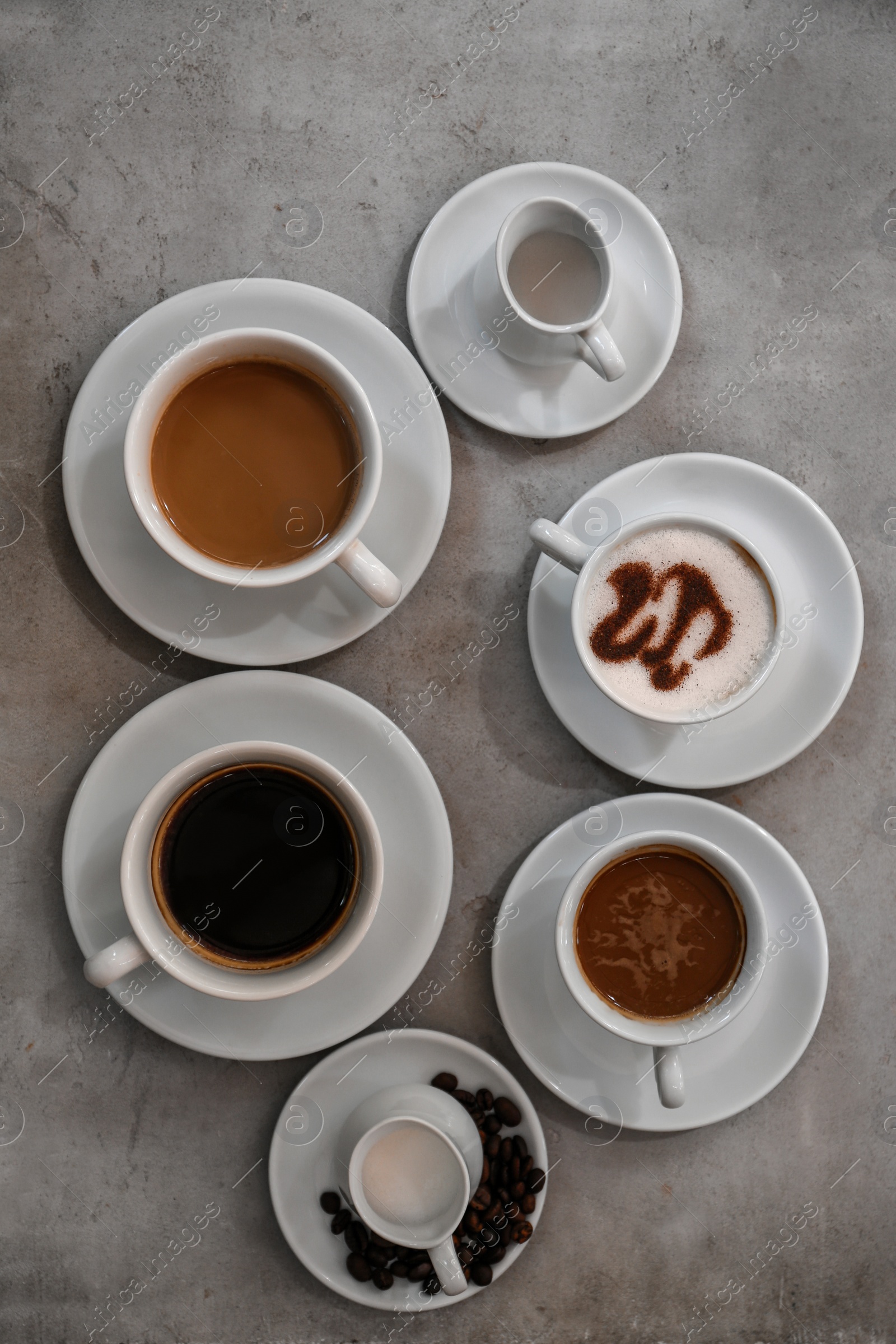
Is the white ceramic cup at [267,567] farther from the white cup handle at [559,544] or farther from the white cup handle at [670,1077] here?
the white cup handle at [670,1077]

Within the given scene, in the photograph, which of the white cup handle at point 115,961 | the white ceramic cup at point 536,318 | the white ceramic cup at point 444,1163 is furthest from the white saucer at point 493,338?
the white ceramic cup at point 444,1163

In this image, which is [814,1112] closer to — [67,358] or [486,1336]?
[486,1336]

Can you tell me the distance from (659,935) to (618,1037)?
0.18m

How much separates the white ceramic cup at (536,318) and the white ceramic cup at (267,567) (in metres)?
0.27

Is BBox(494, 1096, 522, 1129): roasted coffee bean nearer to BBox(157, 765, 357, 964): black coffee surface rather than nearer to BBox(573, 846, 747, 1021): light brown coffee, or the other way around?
BBox(573, 846, 747, 1021): light brown coffee

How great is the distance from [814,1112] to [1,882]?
137 centimetres

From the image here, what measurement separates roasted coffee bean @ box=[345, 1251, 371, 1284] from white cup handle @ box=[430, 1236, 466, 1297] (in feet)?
0.53

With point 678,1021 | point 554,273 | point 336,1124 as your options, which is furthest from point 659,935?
point 554,273

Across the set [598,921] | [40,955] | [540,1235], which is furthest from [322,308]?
[540,1235]

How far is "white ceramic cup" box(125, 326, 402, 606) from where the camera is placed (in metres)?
1.07

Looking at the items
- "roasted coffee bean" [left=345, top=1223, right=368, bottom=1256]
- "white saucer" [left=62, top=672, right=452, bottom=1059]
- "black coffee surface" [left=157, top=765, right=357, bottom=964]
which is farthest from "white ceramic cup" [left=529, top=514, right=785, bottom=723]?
"roasted coffee bean" [left=345, top=1223, right=368, bottom=1256]

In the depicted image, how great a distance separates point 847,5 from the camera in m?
1.37

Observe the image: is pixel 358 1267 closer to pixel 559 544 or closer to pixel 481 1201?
pixel 481 1201

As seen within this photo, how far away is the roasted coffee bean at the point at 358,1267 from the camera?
1275mm
